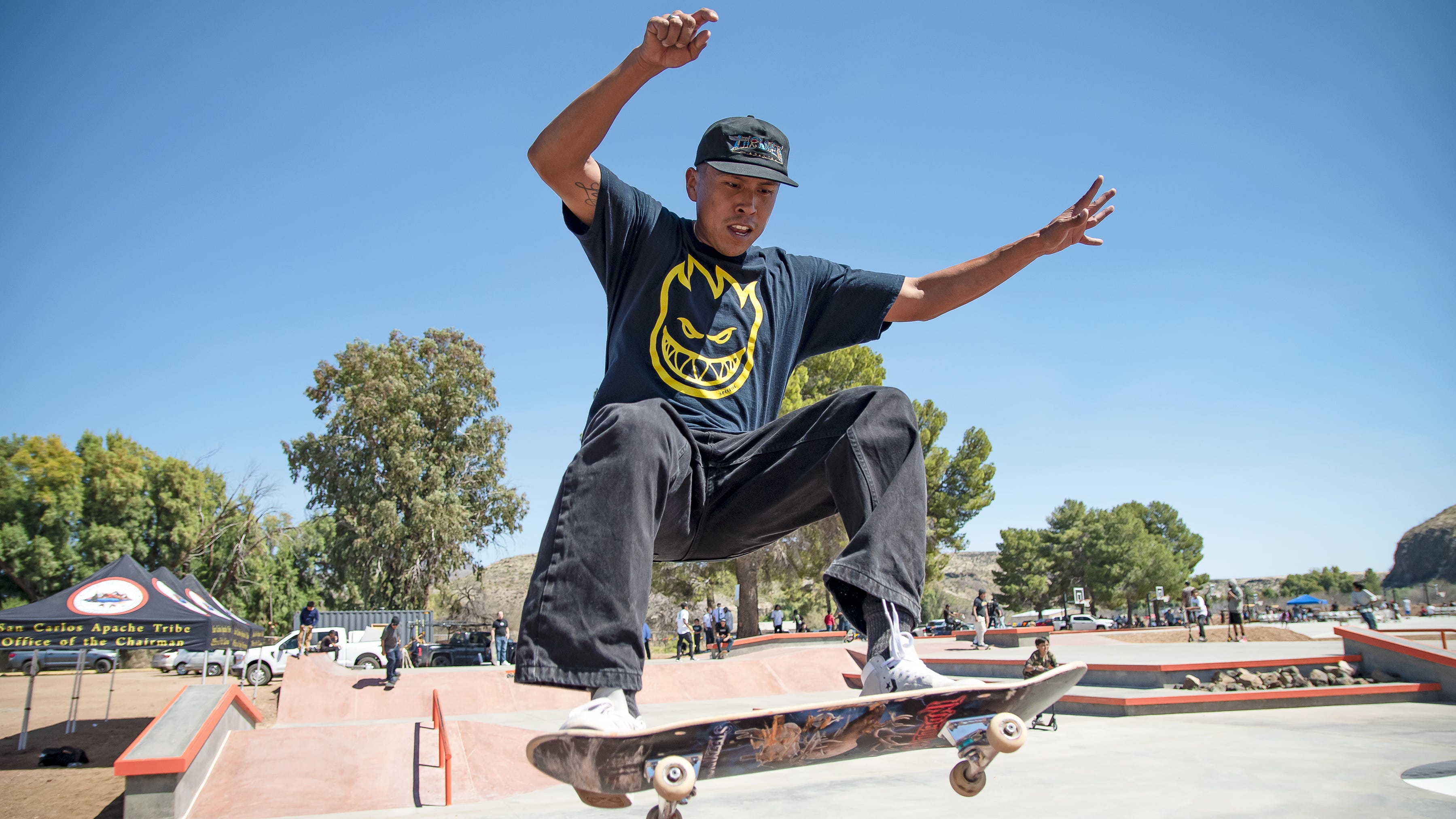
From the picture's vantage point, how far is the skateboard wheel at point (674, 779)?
172 centimetres

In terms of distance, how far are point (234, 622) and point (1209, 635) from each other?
32508 millimetres

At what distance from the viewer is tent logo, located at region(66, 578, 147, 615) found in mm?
13570

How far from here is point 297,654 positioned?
25562 millimetres

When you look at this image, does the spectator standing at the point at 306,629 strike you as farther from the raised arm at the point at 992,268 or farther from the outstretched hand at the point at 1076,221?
the outstretched hand at the point at 1076,221

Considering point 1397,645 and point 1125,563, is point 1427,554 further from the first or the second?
point 1397,645

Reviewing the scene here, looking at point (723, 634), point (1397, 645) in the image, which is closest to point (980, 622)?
point (723, 634)

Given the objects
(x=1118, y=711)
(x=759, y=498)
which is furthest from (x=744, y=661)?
(x=759, y=498)

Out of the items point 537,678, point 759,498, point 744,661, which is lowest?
point 744,661

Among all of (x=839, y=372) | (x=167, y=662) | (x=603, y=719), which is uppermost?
(x=839, y=372)

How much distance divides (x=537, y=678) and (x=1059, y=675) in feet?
4.33

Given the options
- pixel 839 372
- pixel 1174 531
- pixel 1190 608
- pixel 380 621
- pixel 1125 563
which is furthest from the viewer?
pixel 1174 531

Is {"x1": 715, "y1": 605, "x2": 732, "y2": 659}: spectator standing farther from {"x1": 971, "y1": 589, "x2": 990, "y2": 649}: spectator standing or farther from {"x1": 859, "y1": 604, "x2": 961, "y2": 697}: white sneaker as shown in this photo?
{"x1": 859, "y1": 604, "x2": 961, "y2": 697}: white sneaker

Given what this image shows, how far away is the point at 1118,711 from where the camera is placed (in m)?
12.2

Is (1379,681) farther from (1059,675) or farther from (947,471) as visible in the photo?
(947,471)
